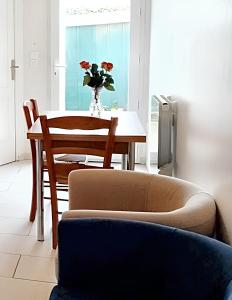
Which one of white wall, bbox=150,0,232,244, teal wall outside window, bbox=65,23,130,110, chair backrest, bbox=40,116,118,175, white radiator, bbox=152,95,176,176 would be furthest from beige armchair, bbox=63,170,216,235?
teal wall outside window, bbox=65,23,130,110

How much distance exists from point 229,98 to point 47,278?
1.37 metres

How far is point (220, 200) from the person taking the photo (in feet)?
3.97

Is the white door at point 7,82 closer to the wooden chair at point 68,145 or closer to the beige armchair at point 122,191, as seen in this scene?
the wooden chair at point 68,145

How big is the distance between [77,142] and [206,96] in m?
1.05

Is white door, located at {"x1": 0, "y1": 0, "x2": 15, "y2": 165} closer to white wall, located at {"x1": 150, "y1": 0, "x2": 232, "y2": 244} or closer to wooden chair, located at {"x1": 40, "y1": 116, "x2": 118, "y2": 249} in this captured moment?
wooden chair, located at {"x1": 40, "y1": 116, "x2": 118, "y2": 249}

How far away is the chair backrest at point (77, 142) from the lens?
2.04 m

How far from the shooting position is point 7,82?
14.6 ft

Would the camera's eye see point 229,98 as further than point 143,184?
No

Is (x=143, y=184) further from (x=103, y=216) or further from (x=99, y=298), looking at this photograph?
(x=99, y=298)

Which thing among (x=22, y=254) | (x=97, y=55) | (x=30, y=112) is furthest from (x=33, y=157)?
(x=97, y=55)

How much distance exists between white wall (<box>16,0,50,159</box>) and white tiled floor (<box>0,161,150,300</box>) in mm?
1576

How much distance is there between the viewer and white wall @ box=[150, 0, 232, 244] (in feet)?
3.76

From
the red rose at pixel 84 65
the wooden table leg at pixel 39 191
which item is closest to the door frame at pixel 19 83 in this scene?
the red rose at pixel 84 65

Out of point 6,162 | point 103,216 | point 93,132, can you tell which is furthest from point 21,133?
point 103,216
